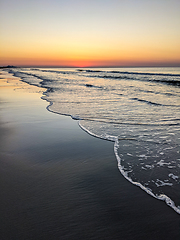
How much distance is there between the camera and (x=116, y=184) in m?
3.15

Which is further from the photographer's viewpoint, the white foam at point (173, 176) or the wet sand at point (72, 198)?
the white foam at point (173, 176)

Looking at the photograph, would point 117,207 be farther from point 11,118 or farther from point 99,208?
point 11,118

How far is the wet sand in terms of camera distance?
2197 millimetres

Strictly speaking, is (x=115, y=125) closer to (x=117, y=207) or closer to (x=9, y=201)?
(x=117, y=207)

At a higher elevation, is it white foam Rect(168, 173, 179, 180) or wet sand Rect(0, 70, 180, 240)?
white foam Rect(168, 173, 179, 180)

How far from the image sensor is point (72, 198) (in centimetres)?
277

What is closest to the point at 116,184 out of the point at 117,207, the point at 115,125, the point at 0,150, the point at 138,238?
the point at 117,207

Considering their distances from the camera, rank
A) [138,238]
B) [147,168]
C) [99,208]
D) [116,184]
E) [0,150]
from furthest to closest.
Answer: [0,150] → [147,168] → [116,184] → [99,208] → [138,238]

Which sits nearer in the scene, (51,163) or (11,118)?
(51,163)

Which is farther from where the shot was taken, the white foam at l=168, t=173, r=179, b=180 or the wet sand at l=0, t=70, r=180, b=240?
the white foam at l=168, t=173, r=179, b=180

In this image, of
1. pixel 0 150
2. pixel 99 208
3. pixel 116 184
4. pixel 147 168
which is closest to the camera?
pixel 99 208

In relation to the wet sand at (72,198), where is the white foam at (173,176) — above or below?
above

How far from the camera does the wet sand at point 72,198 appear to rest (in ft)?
7.21

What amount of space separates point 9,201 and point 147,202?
200cm
